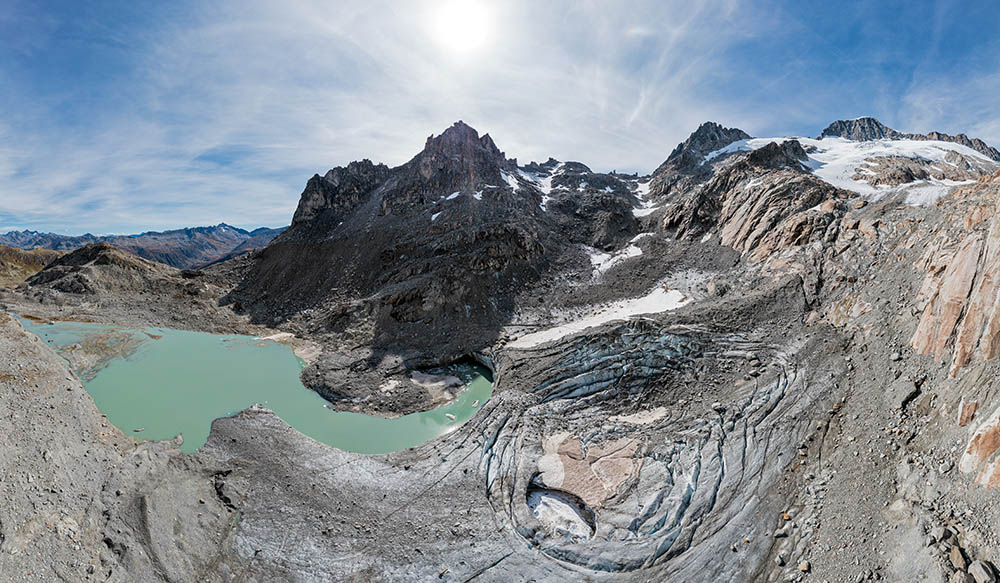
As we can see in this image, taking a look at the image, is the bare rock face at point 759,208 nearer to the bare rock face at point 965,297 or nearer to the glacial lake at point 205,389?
the bare rock face at point 965,297

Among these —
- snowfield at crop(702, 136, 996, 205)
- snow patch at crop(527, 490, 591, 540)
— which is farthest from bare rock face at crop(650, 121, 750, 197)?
snow patch at crop(527, 490, 591, 540)

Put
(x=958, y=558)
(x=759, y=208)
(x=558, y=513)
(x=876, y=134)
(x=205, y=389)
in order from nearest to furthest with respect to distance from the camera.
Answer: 1. (x=958, y=558)
2. (x=558, y=513)
3. (x=205, y=389)
4. (x=759, y=208)
5. (x=876, y=134)

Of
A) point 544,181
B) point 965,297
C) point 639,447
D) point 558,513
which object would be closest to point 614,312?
point 639,447

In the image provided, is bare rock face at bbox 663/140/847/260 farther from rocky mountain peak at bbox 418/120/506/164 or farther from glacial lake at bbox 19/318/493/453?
rocky mountain peak at bbox 418/120/506/164

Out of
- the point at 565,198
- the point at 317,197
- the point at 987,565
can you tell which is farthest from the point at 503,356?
the point at 317,197

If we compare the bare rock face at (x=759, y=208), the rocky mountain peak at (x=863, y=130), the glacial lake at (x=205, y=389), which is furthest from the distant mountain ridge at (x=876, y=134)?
the glacial lake at (x=205, y=389)

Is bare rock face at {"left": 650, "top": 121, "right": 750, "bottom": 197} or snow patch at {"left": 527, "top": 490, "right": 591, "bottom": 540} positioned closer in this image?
snow patch at {"left": 527, "top": 490, "right": 591, "bottom": 540}

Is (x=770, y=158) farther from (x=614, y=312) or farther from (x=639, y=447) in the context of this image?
(x=639, y=447)

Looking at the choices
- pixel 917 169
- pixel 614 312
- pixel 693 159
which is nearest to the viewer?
pixel 614 312
